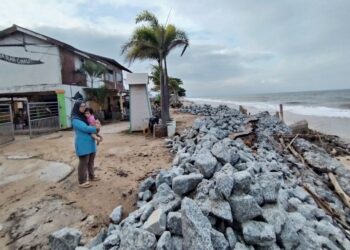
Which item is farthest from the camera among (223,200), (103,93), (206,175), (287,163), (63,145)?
(103,93)

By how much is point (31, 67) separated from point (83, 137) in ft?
44.3

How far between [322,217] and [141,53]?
8977mm

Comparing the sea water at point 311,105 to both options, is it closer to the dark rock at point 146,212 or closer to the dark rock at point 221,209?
the dark rock at point 221,209

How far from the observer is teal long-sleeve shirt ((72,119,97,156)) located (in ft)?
15.2

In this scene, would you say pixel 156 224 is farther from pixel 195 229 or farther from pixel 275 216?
pixel 275 216

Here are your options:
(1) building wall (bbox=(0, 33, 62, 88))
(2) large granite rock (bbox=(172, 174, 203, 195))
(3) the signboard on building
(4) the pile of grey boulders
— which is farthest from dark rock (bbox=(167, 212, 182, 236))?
(3) the signboard on building

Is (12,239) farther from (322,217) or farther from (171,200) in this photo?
(322,217)

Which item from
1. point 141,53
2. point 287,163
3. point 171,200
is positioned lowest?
point 287,163

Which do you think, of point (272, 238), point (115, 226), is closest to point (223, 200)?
point (272, 238)

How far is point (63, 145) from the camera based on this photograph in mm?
9328

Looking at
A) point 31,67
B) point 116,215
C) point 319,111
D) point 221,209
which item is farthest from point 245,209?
point 319,111

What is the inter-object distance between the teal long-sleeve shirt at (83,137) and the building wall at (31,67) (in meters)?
12.4

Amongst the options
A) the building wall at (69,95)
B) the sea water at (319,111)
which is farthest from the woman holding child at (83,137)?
the sea water at (319,111)

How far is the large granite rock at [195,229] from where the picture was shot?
2512mm
